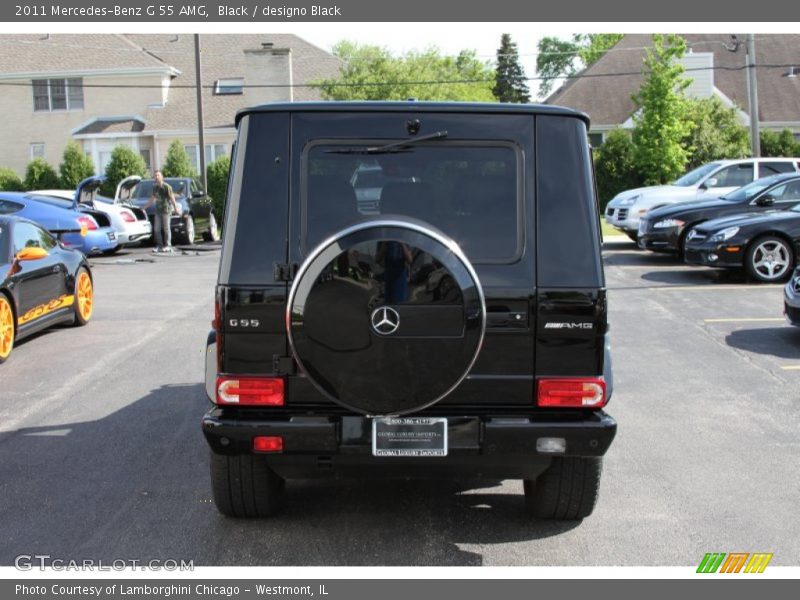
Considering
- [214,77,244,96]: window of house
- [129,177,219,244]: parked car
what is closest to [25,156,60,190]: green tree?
[214,77,244,96]: window of house

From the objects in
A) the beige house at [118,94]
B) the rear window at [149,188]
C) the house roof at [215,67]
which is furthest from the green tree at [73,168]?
the rear window at [149,188]

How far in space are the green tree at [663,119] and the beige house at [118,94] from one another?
50.9 ft

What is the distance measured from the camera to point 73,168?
38.3 metres

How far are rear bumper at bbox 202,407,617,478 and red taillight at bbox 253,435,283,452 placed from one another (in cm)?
2

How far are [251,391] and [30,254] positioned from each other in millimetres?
6317

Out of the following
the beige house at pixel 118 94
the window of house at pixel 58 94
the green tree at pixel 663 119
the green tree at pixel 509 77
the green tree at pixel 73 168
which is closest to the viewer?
the green tree at pixel 663 119

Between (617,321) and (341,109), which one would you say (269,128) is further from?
(617,321)

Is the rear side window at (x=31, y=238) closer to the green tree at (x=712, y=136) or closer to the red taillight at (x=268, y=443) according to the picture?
the red taillight at (x=268, y=443)

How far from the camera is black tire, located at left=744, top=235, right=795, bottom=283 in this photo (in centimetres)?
1489

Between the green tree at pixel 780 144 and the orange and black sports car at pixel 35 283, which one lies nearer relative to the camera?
the orange and black sports car at pixel 35 283

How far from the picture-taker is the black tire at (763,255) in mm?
14891

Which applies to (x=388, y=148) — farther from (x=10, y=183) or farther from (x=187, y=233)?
(x=10, y=183)

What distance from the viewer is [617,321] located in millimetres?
11922

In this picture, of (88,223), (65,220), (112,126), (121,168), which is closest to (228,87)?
(112,126)
